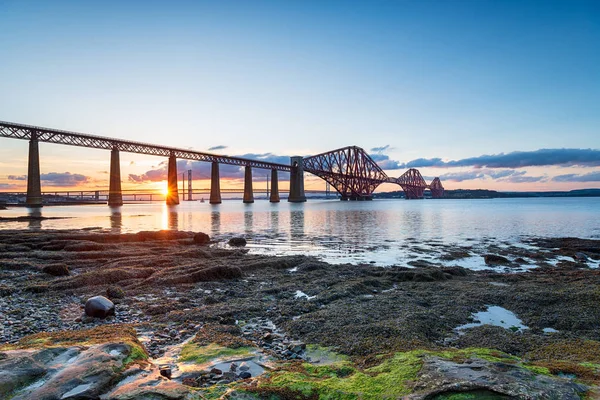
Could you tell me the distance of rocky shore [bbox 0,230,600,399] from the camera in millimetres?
3197

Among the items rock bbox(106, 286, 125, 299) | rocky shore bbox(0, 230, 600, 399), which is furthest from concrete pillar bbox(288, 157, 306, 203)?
rock bbox(106, 286, 125, 299)

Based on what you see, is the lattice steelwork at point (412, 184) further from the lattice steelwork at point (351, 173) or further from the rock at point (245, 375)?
the rock at point (245, 375)

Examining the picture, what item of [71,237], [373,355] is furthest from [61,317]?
[71,237]

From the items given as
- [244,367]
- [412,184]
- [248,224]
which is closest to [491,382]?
[244,367]

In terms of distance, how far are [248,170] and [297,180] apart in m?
24.5

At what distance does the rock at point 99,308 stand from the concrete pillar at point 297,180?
4494 inches

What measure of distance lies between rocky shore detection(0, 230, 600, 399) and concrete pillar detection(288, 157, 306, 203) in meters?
109

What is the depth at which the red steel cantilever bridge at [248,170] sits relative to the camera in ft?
184

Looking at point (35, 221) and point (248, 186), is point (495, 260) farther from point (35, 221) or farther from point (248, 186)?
point (248, 186)

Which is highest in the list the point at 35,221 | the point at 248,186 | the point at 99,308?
the point at 248,186

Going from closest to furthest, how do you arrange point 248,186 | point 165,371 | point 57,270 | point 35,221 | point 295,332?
point 165,371 < point 295,332 < point 57,270 < point 35,221 < point 248,186

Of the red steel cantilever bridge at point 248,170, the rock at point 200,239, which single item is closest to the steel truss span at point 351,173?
the red steel cantilever bridge at point 248,170

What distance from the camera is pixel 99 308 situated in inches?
235

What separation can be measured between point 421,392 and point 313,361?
1638mm
